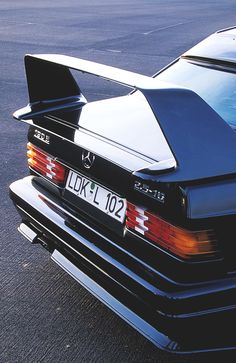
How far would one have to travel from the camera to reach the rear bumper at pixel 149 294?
2.63 meters

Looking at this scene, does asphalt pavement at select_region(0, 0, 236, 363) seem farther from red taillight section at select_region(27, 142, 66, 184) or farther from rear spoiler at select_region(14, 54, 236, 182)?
rear spoiler at select_region(14, 54, 236, 182)

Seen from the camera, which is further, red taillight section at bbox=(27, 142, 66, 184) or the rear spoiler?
red taillight section at bbox=(27, 142, 66, 184)

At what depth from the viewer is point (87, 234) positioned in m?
3.14

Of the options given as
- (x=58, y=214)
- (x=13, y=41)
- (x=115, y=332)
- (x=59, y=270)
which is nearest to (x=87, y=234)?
(x=58, y=214)

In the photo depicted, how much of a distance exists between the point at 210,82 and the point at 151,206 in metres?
1.23

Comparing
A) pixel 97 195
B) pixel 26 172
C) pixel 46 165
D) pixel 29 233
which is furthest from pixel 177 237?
pixel 26 172

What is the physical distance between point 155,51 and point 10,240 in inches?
395

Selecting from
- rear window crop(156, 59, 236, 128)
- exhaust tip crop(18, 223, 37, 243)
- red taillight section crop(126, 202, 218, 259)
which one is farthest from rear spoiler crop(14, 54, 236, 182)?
exhaust tip crop(18, 223, 37, 243)

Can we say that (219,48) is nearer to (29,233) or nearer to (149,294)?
(29,233)

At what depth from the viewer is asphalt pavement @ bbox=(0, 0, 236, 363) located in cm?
323

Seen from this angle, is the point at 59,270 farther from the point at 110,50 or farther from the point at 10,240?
the point at 110,50

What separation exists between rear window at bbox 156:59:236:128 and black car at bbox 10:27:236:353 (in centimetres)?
1

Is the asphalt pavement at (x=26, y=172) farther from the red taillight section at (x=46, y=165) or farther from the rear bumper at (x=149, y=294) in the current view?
the red taillight section at (x=46, y=165)

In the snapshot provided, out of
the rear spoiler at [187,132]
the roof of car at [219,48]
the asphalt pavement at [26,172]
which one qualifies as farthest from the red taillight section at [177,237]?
the roof of car at [219,48]
